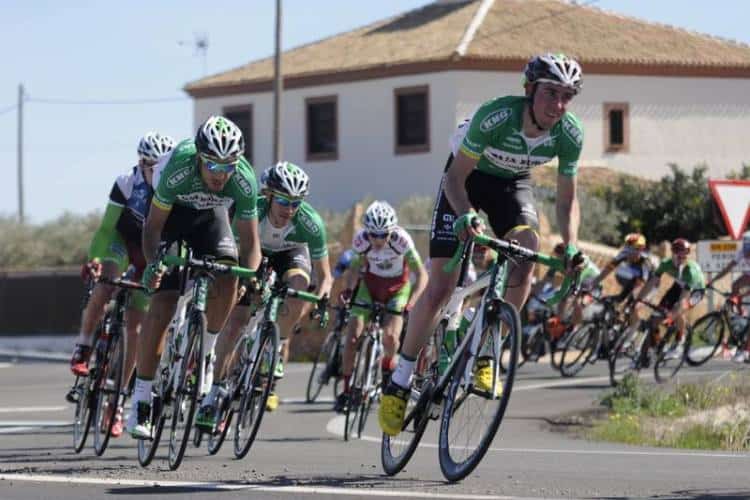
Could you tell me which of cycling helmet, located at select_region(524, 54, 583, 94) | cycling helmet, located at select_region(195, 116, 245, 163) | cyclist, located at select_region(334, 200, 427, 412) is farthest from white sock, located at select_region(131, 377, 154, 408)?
cyclist, located at select_region(334, 200, 427, 412)

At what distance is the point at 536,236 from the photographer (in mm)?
9492

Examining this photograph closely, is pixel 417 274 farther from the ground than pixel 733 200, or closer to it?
closer to it

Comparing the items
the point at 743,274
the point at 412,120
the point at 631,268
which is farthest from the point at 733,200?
the point at 412,120

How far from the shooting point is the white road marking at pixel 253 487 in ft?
27.9

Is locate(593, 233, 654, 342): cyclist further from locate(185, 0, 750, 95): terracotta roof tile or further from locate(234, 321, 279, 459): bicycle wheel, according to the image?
locate(185, 0, 750, 95): terracotta roof tile

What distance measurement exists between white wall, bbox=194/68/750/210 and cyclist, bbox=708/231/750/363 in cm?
2452

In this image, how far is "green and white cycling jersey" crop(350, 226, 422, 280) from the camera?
53.0 feet

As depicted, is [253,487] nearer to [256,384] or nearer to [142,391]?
[142,391]

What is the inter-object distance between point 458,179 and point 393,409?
4.32 ft

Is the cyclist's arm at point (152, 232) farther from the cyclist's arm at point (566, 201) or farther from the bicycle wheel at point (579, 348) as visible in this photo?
the bicycle wheel at point (579, 348)

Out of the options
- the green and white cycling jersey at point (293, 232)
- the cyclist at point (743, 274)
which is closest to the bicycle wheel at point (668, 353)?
the cyclist at point (743, 274)

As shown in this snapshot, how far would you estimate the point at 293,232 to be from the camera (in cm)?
1320

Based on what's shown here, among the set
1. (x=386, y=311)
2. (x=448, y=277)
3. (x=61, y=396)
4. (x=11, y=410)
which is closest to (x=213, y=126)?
(x=448, y=277)

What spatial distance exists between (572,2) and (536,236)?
45748mm
